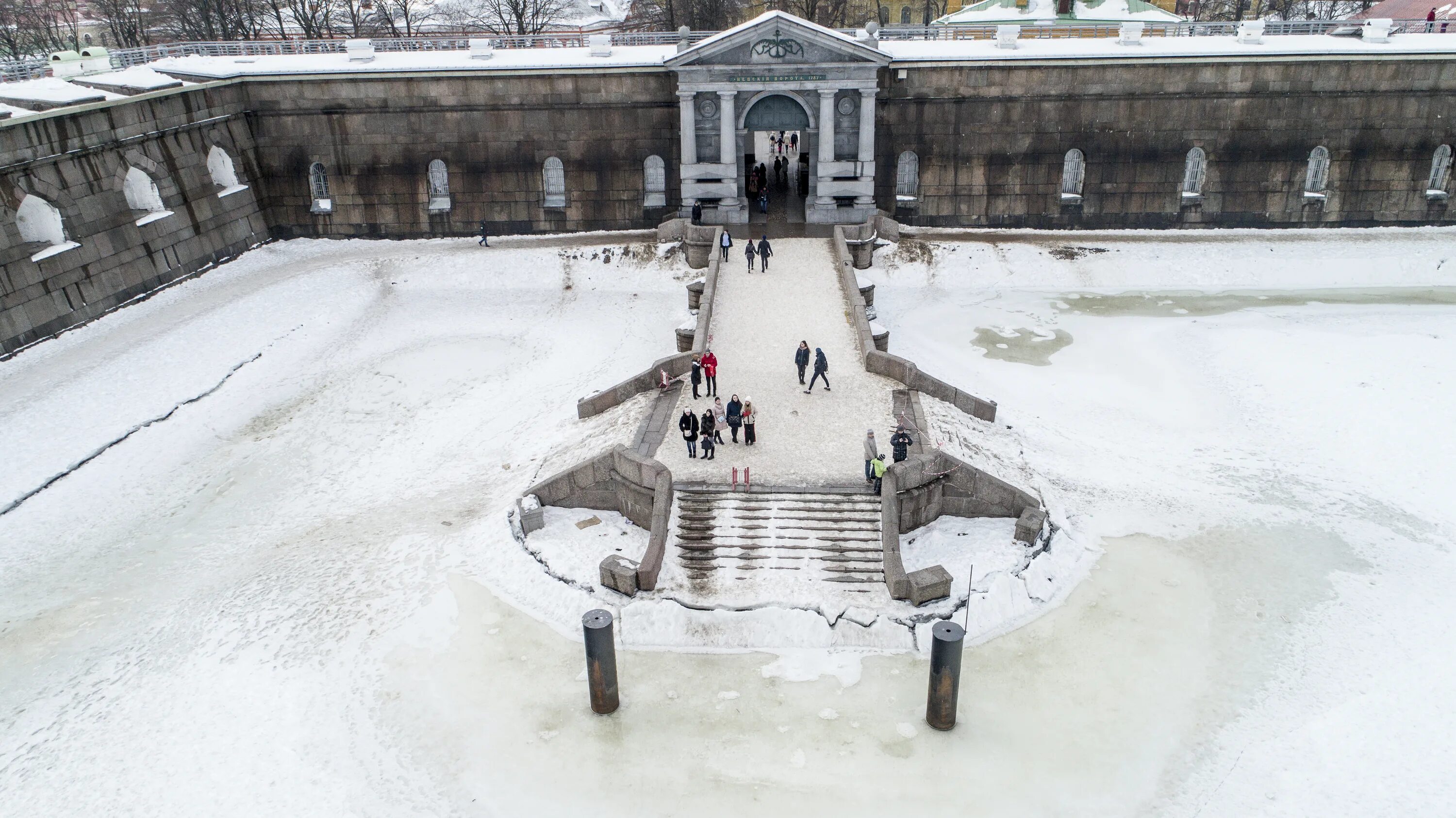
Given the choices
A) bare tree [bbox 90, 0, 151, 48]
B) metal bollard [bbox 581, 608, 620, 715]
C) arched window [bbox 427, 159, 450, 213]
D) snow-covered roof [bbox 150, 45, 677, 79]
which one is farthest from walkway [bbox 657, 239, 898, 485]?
bare tree [bbox 90, 0, 151, 48]

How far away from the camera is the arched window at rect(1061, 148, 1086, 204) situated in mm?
39406

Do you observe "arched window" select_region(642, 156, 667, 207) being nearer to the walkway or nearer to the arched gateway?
the arched gateway

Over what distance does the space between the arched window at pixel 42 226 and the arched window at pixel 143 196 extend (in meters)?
3.34

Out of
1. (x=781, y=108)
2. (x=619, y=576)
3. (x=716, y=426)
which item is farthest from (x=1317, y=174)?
(x=619, y=576)

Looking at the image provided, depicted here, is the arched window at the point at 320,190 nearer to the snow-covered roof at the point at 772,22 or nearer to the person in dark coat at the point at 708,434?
the snow-covered roof at the point at 772,22

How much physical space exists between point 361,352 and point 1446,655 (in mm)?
28006

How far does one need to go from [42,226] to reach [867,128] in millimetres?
26121

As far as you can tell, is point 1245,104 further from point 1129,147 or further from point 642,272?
point 642,272

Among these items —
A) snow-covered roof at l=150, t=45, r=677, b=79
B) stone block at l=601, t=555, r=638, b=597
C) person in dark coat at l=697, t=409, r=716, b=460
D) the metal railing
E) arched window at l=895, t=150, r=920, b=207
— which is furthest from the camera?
the metal railing

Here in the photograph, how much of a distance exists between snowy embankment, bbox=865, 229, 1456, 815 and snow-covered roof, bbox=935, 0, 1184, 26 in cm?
1887

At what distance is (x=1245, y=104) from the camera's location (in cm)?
3825

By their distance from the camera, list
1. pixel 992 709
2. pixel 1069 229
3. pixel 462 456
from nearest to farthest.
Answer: pixel 992 709 < pixel 462 456 < pixel 1069 229

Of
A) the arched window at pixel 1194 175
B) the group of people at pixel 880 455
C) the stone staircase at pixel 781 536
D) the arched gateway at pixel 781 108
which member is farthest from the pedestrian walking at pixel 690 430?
the arched window at pixel 1194 175

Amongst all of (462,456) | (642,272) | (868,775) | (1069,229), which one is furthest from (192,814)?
(1069,229)
